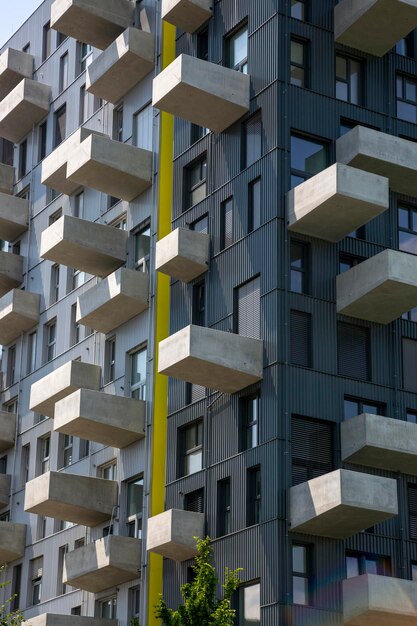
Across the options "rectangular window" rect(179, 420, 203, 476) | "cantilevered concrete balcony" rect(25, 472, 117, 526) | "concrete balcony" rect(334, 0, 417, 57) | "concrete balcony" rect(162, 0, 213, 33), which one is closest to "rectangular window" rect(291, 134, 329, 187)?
"concrete balcony" rect(334, 0, 417, 57)

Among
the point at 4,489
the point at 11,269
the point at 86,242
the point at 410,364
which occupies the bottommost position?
the point at 4,489

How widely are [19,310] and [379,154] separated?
56.0ft

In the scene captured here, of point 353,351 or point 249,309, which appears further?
point 249,309

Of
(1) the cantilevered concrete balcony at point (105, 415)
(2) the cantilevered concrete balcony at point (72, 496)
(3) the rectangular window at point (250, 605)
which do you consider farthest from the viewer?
(2) the cantilevered concrete balcony at point (72, 496)

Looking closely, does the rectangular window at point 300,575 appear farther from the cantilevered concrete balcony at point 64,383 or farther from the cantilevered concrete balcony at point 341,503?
the cantilevered concrete balcony at point 64,383

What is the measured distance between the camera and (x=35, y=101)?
56.0 m

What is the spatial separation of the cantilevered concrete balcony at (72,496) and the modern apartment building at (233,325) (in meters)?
0.10

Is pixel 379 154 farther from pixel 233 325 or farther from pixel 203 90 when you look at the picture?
pixel 233 325

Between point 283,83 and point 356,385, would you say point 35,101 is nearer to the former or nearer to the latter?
point 283,83

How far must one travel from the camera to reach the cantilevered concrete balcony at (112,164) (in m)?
46.6

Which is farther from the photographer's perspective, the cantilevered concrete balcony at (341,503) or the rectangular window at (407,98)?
the rectangular window at (407,98)

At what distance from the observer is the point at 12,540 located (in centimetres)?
4978

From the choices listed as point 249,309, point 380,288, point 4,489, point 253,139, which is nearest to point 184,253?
point 249,309

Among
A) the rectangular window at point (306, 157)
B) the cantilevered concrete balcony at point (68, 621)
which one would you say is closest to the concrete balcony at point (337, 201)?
the rectangular window at point (306, 157)
